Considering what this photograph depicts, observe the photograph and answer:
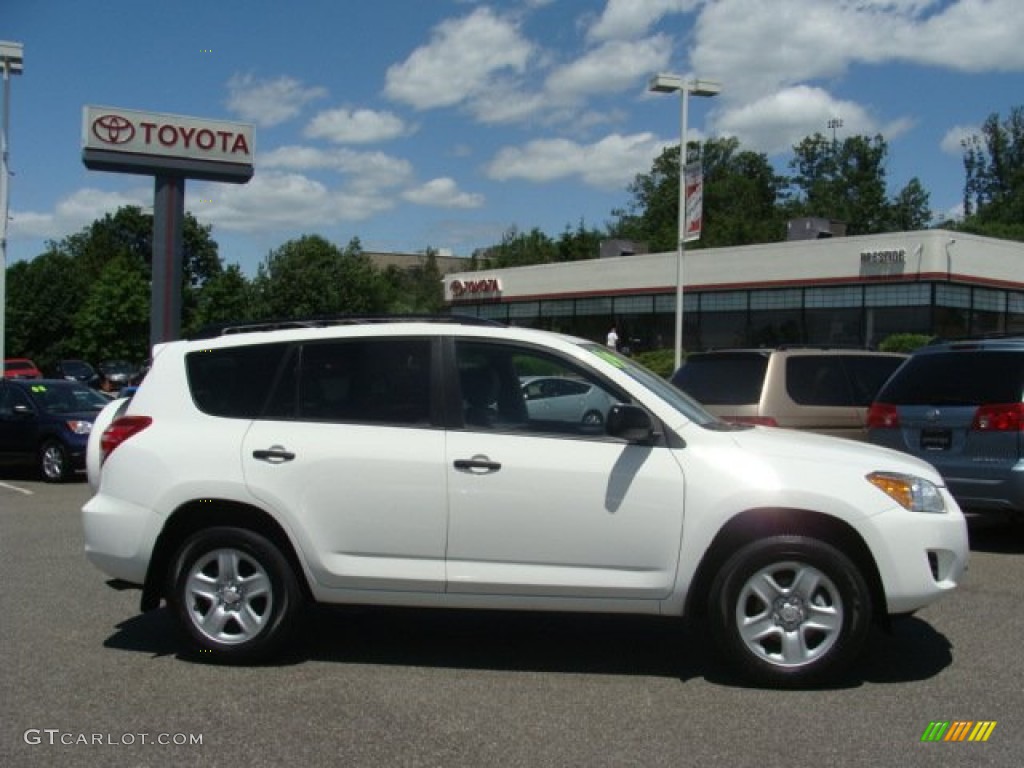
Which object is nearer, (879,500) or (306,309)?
(879,500)

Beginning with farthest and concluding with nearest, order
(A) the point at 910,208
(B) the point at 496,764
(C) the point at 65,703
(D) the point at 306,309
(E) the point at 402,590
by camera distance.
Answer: (A) the point at 910,208 → (D) the point at 306,309 → (E) the point at 402,590 → (C) the point at 65,703 → (B) the point at 496,764

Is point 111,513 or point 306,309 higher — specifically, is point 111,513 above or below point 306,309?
below

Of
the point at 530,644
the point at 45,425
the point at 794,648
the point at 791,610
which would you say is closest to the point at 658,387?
the point at 791,610

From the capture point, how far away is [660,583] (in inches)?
205

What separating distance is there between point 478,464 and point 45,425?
1115cm

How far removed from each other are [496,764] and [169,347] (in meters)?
3.08

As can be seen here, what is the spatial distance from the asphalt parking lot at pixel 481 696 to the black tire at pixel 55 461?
775 centimetres

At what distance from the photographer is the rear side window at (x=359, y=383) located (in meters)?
5.56

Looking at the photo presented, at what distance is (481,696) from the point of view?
16.9ft

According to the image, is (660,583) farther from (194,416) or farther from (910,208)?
(910,208)

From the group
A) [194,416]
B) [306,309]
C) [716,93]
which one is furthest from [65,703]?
[306,309]

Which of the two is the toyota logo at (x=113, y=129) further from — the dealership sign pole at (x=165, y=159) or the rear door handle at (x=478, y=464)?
the rear door handle at (x=478, y=464)

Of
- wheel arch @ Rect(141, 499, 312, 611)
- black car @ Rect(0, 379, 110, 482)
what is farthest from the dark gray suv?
black car @ Rect(0, 379, 110, 482)

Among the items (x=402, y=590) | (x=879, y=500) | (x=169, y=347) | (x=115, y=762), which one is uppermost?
(x=169, y=347)
